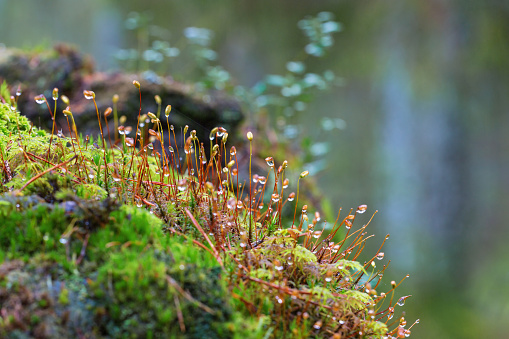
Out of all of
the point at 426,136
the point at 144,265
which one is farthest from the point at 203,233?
the point at 426,136

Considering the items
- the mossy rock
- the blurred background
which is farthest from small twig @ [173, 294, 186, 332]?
the blurred background

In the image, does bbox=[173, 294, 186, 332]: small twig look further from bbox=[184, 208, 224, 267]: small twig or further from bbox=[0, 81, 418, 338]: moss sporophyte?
bbox=[184, 208, 224, 267]: small twig

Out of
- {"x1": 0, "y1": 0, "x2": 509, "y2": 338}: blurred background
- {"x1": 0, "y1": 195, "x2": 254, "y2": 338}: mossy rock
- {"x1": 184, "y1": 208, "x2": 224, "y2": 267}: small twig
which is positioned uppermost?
{"x1": 0, "y1": 0, "x2": 509, "y2": 338}: blurred background

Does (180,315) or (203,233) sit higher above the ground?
(203,233)

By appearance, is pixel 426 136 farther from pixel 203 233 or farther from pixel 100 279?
pixel 100 279

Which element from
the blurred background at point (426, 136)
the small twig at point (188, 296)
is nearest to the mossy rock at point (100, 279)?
the small twig at point (188, 296)

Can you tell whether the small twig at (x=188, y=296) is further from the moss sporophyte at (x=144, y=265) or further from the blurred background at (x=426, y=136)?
the blurred background at (x=426, y=136)

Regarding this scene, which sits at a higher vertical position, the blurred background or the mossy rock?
the blurred background
